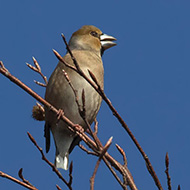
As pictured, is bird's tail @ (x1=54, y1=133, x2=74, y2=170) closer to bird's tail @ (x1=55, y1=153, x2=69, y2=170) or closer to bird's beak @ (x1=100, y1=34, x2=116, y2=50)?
bird's tail @ (x1=55, y1=153, x2=69, y2=170)

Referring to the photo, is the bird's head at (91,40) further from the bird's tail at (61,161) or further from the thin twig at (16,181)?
the thin twig at (16,181)

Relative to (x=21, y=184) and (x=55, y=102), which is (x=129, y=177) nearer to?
(x=21, y=184)

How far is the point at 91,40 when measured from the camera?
4.67 meters

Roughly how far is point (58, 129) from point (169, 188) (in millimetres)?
1988

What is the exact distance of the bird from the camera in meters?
3.74

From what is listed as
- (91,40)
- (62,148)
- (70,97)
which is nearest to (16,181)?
(70,97)

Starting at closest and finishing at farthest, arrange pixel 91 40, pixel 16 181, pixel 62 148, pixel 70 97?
pixel 16 181
pixel 70 97
pixel 62 148
pixel 91 40

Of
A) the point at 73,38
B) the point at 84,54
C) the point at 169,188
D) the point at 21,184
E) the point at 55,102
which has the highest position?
the point at 73,38

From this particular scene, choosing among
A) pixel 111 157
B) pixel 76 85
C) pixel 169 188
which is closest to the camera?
pixel 169 188

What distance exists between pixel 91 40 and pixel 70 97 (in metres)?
1.16

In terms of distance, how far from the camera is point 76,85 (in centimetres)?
369

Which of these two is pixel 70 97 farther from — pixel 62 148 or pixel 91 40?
pixel 91 40

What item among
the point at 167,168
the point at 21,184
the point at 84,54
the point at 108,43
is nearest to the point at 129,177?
the point at 167,168

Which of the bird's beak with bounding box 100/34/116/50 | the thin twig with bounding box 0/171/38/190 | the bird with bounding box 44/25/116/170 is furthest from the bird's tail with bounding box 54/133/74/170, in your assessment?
the thin twig with bounding box 0/171/38/190
